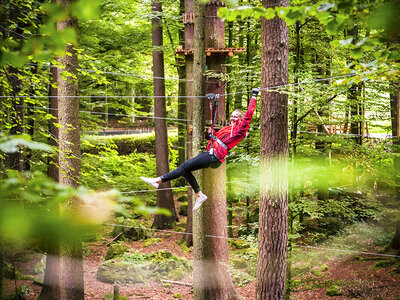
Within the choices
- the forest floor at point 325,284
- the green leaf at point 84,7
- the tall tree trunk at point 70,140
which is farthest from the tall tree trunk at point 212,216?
the green leaf at point 84,7

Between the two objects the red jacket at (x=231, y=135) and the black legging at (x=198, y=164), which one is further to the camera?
the black legging at (x=198, y=164)

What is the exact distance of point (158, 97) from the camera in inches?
438

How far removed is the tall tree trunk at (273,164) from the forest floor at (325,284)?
290cm

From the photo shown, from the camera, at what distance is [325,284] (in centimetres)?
738

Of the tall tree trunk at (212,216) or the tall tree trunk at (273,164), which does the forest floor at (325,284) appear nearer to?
the tall tree trunk at (212,216)

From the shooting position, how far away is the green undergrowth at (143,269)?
8.98 metres

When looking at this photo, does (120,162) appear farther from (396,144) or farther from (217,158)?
(396,144)

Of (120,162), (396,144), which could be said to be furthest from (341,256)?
(120,162)

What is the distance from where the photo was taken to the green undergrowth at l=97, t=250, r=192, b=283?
8.98 m

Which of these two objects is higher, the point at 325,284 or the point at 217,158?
the point at 217,158

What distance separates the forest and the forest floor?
5cm

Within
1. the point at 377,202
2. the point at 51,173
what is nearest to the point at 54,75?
the point at 51,173

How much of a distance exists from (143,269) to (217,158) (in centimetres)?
578

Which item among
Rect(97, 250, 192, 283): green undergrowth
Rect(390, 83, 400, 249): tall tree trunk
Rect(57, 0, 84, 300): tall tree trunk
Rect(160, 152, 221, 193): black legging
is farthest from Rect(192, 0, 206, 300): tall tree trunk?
Rect(390, 83, 400, 249): tall tree trunk
